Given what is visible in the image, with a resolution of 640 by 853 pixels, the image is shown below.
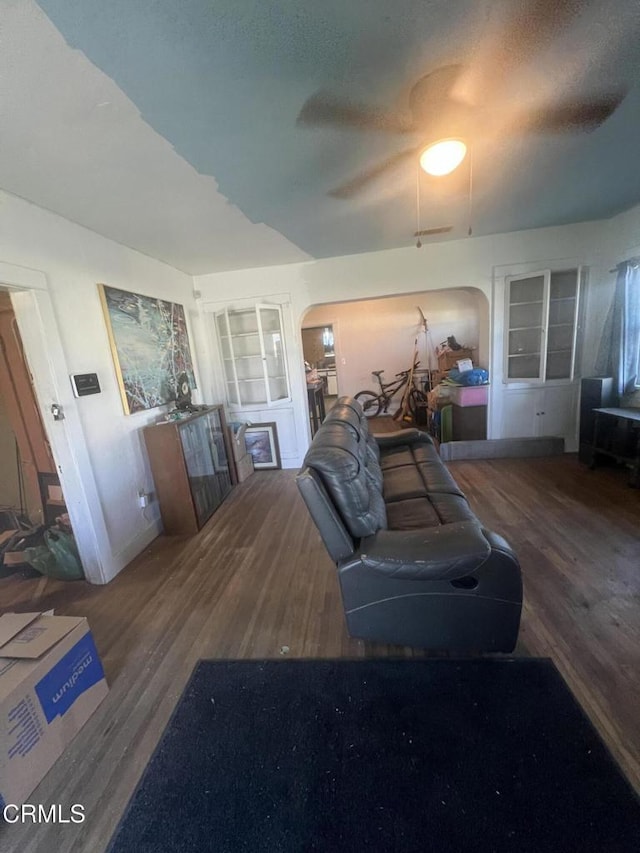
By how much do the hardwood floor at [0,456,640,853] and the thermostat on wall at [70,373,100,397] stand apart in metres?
1.34

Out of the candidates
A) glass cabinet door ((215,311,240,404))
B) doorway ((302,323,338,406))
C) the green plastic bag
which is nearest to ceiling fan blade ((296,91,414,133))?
glass cabinet door ((215,311,240,404))

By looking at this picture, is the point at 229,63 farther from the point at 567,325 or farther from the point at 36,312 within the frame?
the point at 567,325

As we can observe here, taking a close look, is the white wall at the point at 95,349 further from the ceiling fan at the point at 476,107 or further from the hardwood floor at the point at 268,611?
Answer: the ceiling fan at the point at 476,107

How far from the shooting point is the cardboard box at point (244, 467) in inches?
156

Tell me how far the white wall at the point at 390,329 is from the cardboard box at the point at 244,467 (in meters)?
3.10

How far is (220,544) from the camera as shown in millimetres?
2676

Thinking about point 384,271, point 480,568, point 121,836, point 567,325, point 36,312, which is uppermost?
point 384,271

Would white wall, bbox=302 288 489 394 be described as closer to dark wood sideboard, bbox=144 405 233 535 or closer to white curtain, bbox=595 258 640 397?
white curtain, bbox=595 258 640 397

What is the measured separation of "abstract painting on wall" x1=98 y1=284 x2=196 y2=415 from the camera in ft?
8.56

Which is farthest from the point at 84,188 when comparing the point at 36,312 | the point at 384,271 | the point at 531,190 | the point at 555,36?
the point at 531,190

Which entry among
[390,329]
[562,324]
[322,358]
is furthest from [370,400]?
[562,324]

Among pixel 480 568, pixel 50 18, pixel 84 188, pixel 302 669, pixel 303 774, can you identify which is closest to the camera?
pixel 50 18

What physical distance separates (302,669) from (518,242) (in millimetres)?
4355

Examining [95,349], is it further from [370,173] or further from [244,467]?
[370,173]
